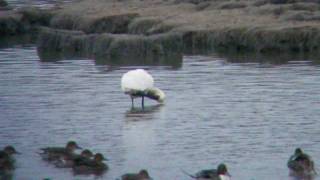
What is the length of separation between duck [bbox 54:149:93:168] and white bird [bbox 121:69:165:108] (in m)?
6.06

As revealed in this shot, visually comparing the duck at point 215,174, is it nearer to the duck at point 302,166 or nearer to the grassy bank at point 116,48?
the duck at point 302,166

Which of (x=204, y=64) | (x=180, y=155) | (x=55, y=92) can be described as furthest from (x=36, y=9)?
(x=180, y=155)

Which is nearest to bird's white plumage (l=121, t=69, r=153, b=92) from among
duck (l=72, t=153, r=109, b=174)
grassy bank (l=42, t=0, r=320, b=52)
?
duck (l=72, t=153, r=109, b=174)

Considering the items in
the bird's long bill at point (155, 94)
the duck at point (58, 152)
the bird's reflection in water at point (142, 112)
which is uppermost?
the bird's long bill at point (155, 94)

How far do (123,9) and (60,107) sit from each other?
62.3 ft

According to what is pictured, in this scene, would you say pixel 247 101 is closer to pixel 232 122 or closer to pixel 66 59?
pixel 232 122

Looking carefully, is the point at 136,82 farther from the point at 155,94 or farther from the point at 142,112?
the point at 142,112

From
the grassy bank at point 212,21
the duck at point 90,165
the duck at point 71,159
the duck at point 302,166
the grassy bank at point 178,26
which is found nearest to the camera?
the duck at point 302,166

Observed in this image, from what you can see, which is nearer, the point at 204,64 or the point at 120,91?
the point at 120,91

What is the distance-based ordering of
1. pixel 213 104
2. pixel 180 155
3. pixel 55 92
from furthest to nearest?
1. pixel 55 92
2. pixel 213 104
3. pixel 180 155

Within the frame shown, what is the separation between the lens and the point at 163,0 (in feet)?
167

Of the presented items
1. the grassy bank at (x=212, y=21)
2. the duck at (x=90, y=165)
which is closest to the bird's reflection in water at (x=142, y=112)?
the duck at (x=90, y=165)

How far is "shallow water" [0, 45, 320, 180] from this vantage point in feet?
73.5

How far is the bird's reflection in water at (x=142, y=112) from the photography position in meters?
27.0
